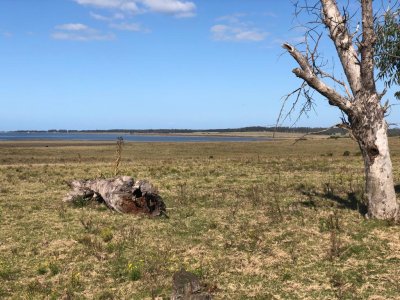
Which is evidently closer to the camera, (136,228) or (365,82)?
(365,82)

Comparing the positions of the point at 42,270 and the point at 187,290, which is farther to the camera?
the point at 42,270

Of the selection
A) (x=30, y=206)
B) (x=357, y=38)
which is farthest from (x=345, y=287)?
(x=30, y=206)

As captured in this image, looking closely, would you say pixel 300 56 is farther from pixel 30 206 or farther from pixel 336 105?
pixel 30 206

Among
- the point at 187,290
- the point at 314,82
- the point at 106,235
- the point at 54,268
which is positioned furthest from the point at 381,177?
the point at 54,268

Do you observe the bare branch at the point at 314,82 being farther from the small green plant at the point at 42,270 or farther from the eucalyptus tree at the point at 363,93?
the small green plant at the point at 42,270

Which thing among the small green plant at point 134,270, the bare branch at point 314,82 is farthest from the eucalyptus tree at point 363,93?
the small green plant at point 134,270

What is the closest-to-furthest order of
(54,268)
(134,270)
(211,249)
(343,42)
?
1. (134,270)
2. (54,268)
3. (211,249)
4. (343,42)

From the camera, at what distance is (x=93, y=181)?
18094 millimetres

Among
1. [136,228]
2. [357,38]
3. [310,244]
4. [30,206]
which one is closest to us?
[310,244]

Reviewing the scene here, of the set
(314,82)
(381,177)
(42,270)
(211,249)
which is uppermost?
(314,82)

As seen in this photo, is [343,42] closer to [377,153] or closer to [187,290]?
[377,153]

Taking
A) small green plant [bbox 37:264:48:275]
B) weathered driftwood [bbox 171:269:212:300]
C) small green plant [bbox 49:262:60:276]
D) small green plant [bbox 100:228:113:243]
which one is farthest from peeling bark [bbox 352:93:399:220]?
small green plant [bbox 37:264:48:275]

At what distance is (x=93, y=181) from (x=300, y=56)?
1018 centimetres

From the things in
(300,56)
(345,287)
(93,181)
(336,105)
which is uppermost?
(300,56)
